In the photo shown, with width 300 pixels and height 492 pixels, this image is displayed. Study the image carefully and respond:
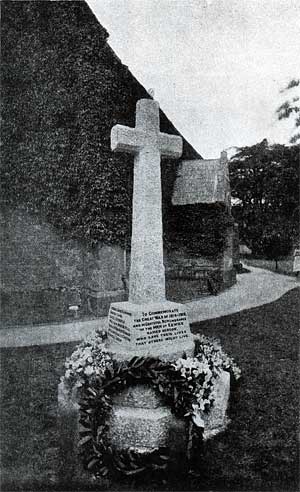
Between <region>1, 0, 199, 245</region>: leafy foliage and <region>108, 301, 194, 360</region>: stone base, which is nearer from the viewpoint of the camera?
<region>108, 301, 194, 360</region>: stone base

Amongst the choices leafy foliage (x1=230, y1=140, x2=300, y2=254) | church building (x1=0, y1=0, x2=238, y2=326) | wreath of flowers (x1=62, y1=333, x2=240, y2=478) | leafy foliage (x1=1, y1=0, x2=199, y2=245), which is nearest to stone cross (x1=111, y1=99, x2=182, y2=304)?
wreath of flowers (x1=62, y1=333, x2=240, y2=478)

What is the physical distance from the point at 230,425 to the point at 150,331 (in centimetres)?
126

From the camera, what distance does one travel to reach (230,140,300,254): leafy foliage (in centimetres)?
2855

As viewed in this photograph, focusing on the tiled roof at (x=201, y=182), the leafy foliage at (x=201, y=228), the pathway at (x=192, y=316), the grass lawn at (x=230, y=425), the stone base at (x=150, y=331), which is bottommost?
the pathway at (x=192, y=316)

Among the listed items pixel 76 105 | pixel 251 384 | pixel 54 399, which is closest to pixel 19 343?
pixel 54 399

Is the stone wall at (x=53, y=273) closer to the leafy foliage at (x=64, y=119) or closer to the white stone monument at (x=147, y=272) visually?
the leafy foliage at (x=64, y=119)

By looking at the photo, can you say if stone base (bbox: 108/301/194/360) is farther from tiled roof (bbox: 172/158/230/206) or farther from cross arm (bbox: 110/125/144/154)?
tiled roof (bbox: 172/158/230/206)

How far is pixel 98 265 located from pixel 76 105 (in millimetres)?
4487

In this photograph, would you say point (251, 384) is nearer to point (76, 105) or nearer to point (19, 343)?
point (19, 343)

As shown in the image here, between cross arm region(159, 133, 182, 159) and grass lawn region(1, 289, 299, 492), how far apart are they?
9.68 feet

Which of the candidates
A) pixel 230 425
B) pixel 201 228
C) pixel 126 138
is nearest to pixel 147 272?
pixel 126 138

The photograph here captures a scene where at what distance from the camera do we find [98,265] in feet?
37.4

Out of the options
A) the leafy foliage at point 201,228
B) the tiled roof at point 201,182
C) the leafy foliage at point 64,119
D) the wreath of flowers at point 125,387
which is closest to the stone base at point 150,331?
the wreath of flowers at point 125,387

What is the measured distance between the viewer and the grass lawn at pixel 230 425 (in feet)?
11.4
